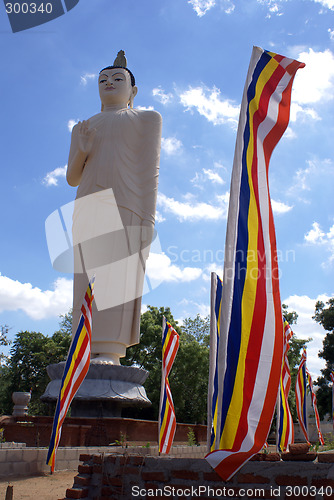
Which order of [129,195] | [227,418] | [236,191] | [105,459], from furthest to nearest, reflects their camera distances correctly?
[129,195], [105,459], [236,191], [227,418]

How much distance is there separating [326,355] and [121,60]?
61.9 ft

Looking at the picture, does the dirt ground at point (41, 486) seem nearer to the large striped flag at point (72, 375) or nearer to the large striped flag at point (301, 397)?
the large striped flag at point (72, 375)

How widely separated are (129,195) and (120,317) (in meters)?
3.35

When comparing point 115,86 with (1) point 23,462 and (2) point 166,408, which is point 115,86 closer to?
(2) point 166,408

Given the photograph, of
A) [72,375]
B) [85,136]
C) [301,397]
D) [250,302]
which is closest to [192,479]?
[250,302]

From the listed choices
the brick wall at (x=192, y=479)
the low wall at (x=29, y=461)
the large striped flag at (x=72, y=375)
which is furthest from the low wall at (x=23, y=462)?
the brick wall at (x=192, y=479)

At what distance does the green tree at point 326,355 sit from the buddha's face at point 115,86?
57.9 feet

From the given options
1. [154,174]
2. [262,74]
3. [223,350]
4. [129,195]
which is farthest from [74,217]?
[223,350]

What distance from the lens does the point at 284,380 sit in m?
10.2

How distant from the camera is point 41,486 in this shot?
19.5 ft

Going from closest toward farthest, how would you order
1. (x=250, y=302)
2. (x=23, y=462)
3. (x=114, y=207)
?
(x=250, y=302) < (x=23, y=462) < (x=114, y=207)

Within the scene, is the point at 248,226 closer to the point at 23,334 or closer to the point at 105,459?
the point at 105,459

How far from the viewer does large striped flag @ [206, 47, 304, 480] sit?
10.5 ft

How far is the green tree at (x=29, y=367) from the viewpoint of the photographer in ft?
83.3
